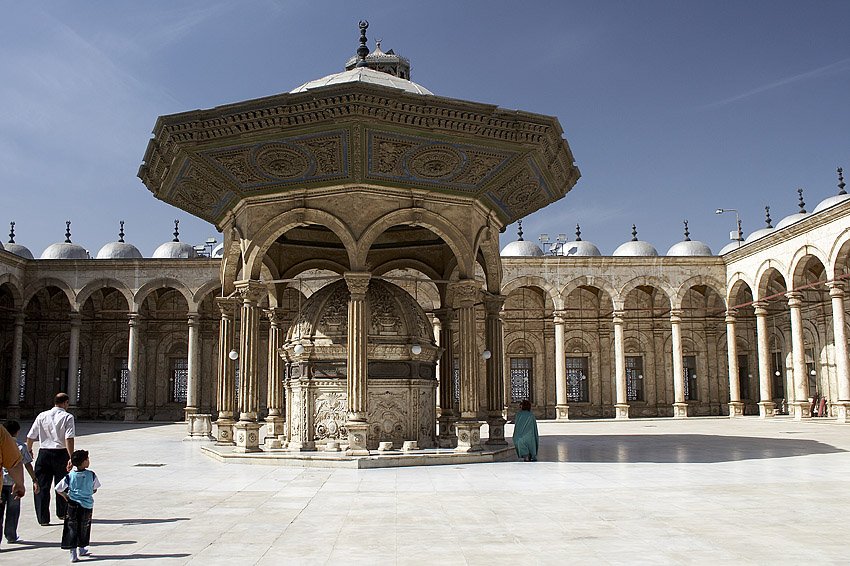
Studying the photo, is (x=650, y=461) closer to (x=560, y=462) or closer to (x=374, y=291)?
(x=560, y=462)

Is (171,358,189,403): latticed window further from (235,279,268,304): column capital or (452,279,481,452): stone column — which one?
(452,279,481,452): stone column

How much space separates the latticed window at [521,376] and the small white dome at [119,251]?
1700 centimetres

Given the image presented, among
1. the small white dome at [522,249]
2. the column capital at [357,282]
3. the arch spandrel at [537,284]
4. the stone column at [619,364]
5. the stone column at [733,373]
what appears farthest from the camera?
the small white dome at [522,249]

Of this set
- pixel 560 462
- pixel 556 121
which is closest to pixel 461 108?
pixel 556 121

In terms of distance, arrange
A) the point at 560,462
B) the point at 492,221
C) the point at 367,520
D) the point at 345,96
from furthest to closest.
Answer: the point at 492,221 → the point at 560,462 → the point at 345,96 → the point at 367,520

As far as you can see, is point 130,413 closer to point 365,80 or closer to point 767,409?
point 365,80

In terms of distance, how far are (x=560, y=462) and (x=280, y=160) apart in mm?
6067

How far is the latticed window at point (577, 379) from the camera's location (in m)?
30.1

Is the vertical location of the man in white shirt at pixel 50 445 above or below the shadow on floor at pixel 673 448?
above

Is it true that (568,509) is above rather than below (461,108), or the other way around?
below

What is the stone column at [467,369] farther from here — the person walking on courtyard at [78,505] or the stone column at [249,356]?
the person walking on courtyard at [78,505]

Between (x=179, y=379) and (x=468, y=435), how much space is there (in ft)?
71.1

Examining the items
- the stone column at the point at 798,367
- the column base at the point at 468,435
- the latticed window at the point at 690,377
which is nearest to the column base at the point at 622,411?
the latticed window at the point at 690,377

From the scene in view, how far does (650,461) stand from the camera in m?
10.6
